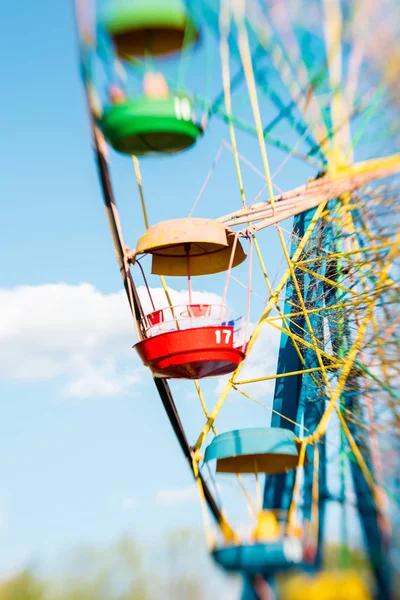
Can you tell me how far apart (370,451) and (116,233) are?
679 centimetres

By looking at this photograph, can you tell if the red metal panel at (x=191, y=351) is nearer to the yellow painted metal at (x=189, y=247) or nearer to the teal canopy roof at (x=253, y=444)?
the teal canopy roof at (x=253, y=444)

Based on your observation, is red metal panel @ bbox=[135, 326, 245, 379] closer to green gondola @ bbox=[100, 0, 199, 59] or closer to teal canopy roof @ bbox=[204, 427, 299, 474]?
teal canopy roof @ bbox=[204, 427, 299, 474]

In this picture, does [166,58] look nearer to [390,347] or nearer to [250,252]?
[250,252]

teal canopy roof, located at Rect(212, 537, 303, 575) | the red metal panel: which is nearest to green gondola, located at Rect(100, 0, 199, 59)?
the red metal panel

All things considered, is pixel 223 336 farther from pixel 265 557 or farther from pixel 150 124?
pixel 265 557

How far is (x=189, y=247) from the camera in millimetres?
19312

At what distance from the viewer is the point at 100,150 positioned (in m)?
17.8

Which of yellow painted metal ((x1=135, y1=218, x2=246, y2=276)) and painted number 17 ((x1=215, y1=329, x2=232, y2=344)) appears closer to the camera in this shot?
painted number 17 ((x1=215, y1=329, x2=232, y2=344))

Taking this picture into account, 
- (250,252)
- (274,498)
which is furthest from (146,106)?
(274,498)

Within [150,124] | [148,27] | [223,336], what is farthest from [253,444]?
[148,27]

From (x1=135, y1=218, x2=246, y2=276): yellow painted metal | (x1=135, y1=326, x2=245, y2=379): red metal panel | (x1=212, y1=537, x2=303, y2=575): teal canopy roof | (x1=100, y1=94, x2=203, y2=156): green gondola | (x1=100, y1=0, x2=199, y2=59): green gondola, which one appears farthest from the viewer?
(x1=135, y1=218, x2=246, y2=276): yellow painted metal

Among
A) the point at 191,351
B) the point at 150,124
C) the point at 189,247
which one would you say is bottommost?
the point at 191,351

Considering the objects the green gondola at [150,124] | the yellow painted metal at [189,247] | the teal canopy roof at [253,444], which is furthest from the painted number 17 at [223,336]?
the green gondola at [150,124]

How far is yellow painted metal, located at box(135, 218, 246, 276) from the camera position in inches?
686
